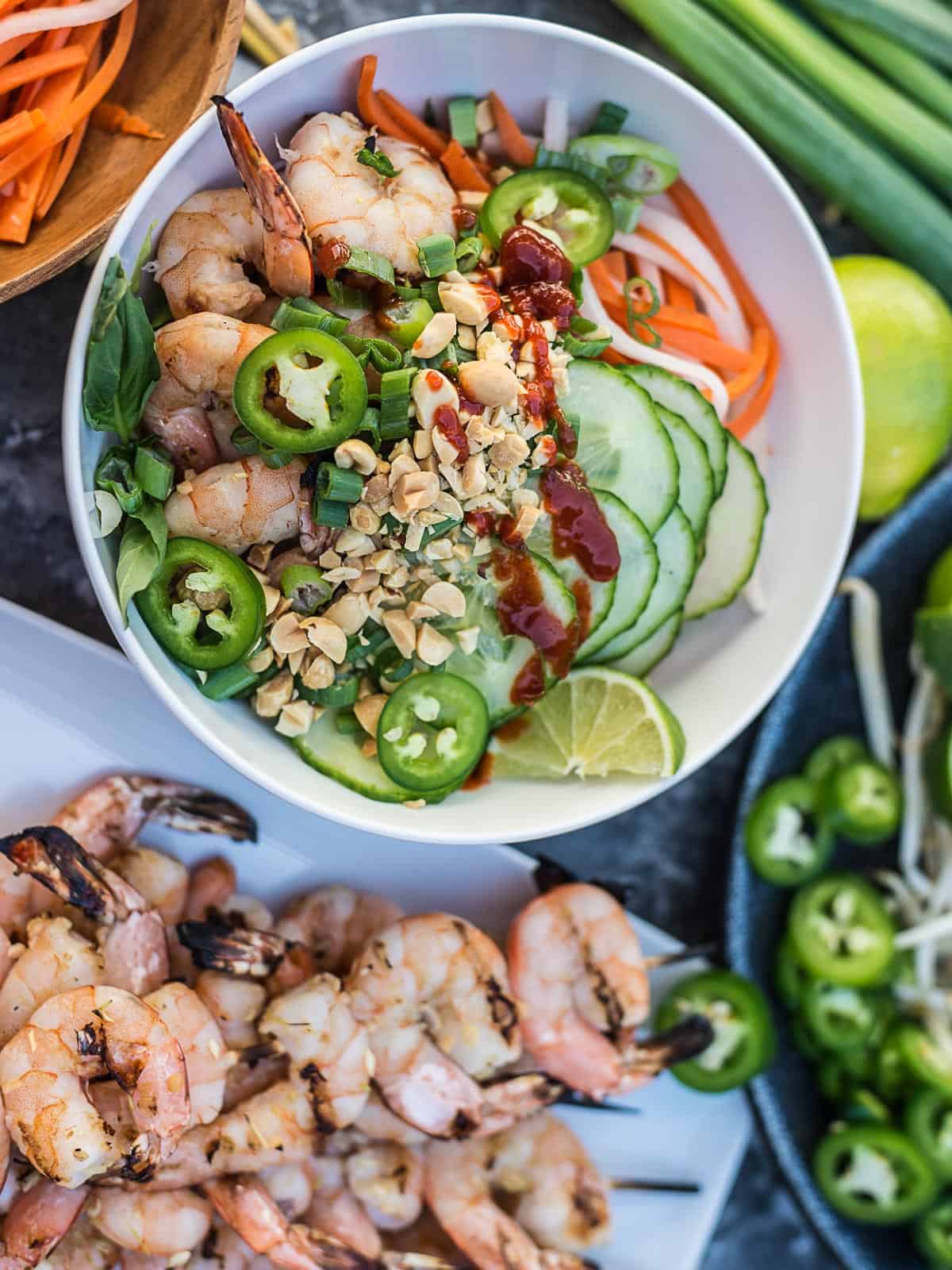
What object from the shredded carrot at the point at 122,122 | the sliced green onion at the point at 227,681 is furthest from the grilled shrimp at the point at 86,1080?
the shredded carrot at the point at 122,122

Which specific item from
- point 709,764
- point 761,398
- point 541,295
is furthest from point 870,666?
point 541,295

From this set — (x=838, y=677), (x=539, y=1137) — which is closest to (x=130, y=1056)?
(x=539, y=1137)

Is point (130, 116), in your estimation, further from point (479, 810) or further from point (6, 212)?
point (479, 810)

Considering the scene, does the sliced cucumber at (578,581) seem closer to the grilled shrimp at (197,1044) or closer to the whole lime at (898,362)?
the whole lime at (898,362)

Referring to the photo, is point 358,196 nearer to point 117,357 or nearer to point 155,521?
point 117,357

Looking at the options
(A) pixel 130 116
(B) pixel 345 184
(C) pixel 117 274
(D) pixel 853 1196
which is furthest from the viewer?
(D) pixel 853 1196
